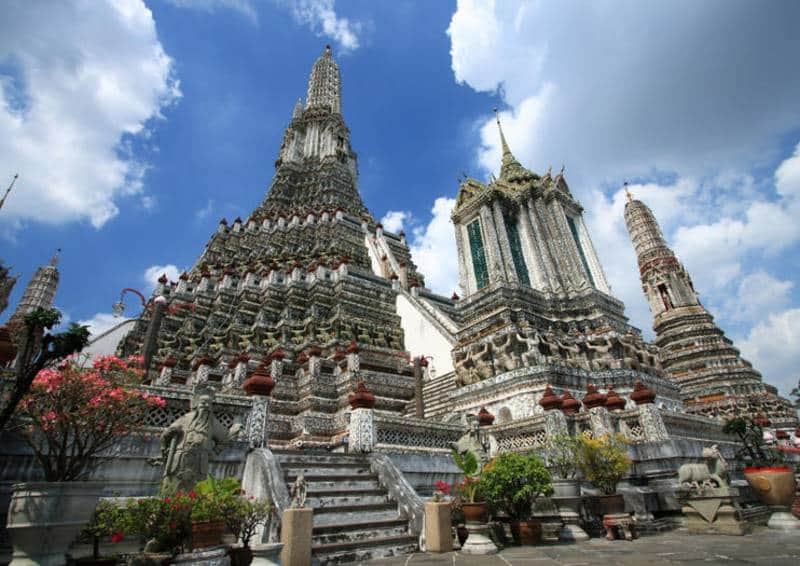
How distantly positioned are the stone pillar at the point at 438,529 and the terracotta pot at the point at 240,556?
8.85 ft

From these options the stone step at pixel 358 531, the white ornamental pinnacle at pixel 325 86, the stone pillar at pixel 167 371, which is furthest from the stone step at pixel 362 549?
the white ornamental pinnacle at pixel 325 86

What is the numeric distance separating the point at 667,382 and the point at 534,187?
1081 centimetres

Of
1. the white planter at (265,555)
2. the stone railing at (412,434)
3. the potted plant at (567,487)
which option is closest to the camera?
the white planter at (265,555)

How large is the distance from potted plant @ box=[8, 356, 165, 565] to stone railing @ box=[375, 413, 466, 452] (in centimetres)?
461

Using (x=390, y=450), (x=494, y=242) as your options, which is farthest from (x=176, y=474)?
(x=494, y=242)

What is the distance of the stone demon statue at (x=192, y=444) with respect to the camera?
5777 mm

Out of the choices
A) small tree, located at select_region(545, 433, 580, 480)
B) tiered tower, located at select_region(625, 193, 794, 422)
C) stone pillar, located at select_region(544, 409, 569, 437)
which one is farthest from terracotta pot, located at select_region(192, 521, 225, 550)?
tiered tower, located at select_region(625, 193, 794, 422)

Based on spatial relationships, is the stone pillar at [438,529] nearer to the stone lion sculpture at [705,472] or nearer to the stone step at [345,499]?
the stone step at [345,499]

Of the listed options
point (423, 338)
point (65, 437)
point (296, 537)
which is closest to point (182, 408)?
point (65, 437)

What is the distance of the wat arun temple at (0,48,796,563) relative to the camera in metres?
7.72

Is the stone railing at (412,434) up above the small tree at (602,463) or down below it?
above

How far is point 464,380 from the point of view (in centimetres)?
1623

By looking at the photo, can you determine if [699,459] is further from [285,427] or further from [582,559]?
[285,427]

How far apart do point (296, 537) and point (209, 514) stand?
113cm
